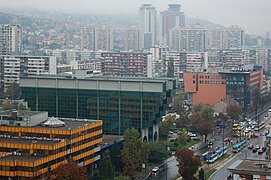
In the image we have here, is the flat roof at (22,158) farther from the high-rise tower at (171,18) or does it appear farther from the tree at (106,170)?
the high-rise tower at (171,18)

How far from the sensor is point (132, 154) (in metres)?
9.33

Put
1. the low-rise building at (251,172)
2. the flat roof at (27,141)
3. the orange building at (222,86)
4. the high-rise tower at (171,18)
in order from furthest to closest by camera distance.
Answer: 1. the high-rise tower at (171,18)
2. the orange building at (222,86)
3. the flat roof at (27,141)
4. the low-rise building at (251,172)

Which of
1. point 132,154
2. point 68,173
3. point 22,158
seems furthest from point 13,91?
point 68,173

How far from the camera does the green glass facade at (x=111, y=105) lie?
449 inches

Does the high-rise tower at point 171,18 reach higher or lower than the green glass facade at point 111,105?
higher

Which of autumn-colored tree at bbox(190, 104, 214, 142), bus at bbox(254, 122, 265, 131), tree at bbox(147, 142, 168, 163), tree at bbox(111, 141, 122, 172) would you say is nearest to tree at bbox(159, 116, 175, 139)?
autumn-colored tree at bbox(190, 104, 214, 142)

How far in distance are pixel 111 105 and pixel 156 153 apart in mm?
1598

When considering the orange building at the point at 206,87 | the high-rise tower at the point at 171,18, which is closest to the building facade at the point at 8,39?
the orange building at the point at 206,87

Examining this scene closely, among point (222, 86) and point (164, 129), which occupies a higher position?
point (222, 86)

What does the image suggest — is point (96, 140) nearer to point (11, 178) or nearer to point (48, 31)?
point (11, 178)

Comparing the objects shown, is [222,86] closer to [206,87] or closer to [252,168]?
[206,87]

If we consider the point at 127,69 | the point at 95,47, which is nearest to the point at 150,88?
the point at 127,69

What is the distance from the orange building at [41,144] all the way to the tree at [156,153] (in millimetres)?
1226

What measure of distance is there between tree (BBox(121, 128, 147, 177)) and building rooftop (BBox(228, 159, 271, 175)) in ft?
10.2
